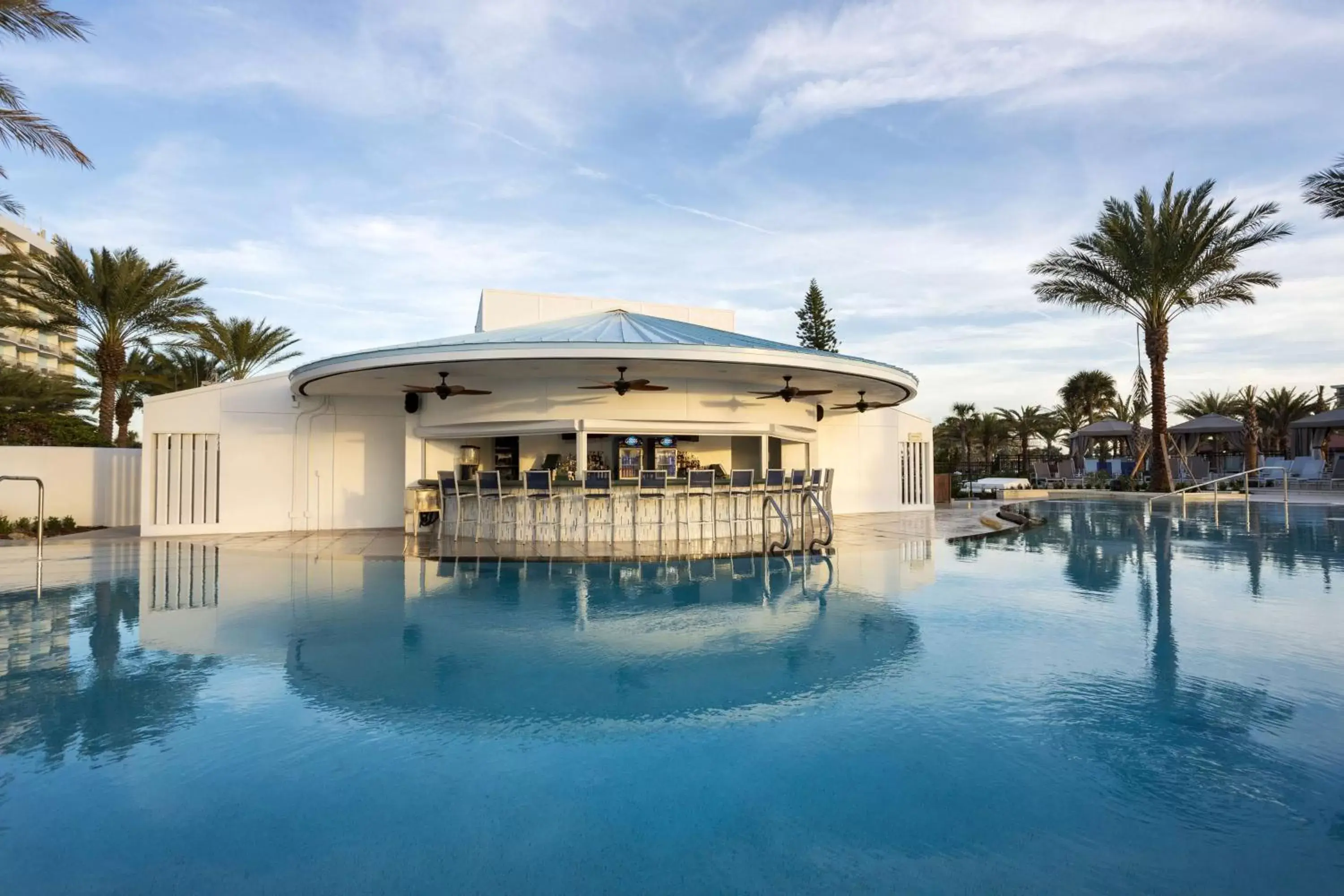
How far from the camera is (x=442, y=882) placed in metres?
2.19

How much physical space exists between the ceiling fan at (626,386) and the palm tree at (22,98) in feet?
29.1

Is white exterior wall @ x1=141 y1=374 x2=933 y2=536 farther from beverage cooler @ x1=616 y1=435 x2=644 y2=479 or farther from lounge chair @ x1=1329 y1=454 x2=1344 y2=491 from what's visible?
lounge chair @ x1=1329 y1=454 x2=1344 y2=491

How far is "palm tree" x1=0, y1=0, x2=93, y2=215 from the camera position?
1036 cm

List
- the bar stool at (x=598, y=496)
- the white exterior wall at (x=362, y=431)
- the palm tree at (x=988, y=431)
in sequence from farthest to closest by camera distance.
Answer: the palm tree at (x=988, y=431) → the white exterior wall at (x=362, y=431) → the bar stool at (x=598, y=496)

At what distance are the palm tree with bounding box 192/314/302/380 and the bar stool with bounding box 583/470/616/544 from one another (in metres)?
17.8

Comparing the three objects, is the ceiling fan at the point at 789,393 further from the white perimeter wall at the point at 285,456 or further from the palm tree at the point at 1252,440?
the palm tree at the point at 1252,440

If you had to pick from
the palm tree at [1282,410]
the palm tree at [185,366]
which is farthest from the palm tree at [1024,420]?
the palm tree at [185,366]

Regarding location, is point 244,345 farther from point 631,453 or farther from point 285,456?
point 631,453

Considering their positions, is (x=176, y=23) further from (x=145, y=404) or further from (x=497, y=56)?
(x=145, y=404)

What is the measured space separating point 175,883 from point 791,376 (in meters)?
11.3

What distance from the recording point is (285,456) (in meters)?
14.4

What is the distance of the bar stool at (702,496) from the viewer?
10914 millimetres

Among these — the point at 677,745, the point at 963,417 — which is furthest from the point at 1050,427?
the point at 677,745

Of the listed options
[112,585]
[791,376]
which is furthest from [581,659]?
[791,376]
